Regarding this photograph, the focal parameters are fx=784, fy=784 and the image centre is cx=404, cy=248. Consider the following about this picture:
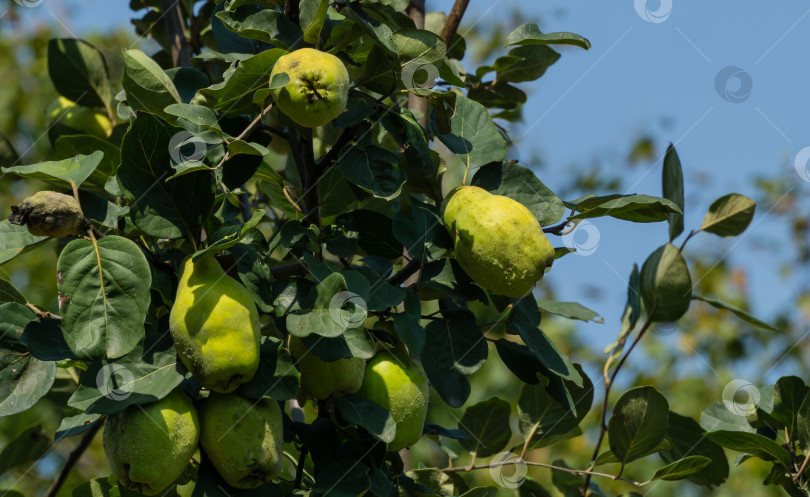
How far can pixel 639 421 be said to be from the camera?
4.61 ft

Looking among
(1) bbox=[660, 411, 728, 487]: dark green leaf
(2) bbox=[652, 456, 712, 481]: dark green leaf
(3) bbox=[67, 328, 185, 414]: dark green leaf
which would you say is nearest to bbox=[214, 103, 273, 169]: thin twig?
(3) bbox=[67, 328, 185, 414]: dark green leaf

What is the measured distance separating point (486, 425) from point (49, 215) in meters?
0.94

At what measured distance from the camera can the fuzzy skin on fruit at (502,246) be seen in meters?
1.01

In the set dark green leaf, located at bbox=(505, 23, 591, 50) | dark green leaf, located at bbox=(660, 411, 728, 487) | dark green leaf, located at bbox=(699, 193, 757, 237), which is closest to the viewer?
dark green leaf, located at bbox=(505, 23, 591, 50)

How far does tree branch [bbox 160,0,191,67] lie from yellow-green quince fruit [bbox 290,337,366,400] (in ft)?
2.92

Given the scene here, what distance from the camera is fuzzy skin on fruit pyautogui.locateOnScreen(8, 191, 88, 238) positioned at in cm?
94

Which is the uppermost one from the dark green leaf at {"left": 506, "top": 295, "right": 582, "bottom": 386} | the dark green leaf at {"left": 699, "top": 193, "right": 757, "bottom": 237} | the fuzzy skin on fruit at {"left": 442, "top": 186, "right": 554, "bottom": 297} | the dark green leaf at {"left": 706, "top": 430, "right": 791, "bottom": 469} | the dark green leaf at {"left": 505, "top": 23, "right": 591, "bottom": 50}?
the dark green leaf at {"left": 505, "top": 23, "right": 591, "bottom": 50}

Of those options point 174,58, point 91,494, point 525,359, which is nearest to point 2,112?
point 174,58

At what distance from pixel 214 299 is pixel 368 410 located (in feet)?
0.85

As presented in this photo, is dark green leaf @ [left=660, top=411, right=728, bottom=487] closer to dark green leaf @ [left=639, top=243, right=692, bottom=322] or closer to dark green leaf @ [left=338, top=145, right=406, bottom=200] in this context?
dark green leaf @ [left=639, top=243, right=692, bottom=322]

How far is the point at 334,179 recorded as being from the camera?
128 cm

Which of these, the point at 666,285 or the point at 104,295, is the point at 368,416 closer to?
the point at 104,295

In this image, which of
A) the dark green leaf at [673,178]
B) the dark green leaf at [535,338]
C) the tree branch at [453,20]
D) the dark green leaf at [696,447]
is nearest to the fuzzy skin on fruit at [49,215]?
the dark green leaf at [535,338]

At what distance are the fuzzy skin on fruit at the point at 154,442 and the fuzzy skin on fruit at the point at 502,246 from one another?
A: 0.41 meters
